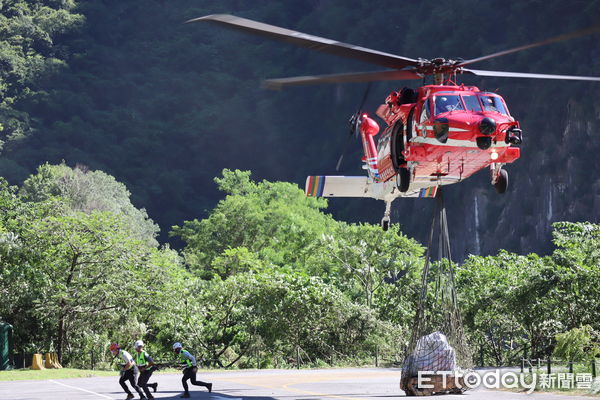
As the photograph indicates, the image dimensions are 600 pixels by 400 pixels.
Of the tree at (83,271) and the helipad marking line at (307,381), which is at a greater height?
the tree at (83,271)

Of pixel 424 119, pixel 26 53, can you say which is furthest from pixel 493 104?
pixel 26 53

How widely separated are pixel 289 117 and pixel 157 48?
32286mm

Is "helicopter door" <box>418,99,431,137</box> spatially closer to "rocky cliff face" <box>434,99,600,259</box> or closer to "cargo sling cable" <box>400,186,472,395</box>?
"cargo sling cable" <box>400,186,472,395</box>

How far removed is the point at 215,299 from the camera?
137ft

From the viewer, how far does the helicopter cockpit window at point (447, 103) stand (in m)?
17.8

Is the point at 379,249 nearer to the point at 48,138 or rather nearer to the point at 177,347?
the point at 177,347

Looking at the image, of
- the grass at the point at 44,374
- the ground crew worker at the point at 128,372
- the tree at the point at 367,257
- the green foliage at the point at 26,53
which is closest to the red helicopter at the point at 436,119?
the ground crew worker at the point at 128,372

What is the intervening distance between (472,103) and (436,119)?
1.02 metres

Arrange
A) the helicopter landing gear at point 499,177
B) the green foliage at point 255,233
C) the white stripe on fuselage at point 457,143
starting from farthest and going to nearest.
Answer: the green foliage at point 255,233, the helicopter landing gear at point 499,177, the white stripe on fuselage at point 457,143

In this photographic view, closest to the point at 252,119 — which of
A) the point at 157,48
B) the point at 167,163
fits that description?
the point at 167,163

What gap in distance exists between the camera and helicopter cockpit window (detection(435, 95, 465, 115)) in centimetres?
1777

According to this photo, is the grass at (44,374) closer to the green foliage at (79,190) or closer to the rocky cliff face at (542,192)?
the green foliage at (79,190)

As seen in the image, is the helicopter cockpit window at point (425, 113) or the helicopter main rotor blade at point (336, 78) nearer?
the helicopter main rotor blade at point (336, 78)

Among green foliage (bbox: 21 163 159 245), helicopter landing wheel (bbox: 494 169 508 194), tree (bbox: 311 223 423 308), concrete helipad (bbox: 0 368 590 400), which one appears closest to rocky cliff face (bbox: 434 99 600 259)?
green foliage (bbox: 21 163 159 245)
